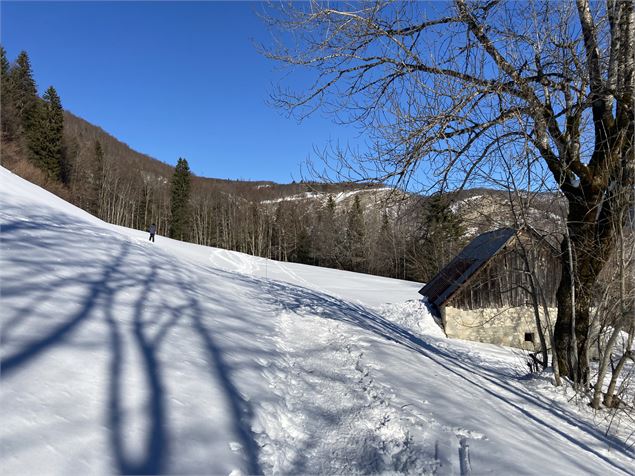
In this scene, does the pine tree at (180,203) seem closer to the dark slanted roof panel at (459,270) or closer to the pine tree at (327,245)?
the pine tree at (327,245)

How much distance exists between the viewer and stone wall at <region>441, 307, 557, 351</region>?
48.3ft

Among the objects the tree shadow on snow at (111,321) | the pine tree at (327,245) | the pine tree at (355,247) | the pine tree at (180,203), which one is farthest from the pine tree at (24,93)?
the tree shadow on snow at (111,321)

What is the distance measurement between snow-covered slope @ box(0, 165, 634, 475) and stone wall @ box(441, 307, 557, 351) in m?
9.99

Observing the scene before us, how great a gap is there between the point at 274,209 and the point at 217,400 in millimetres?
56317

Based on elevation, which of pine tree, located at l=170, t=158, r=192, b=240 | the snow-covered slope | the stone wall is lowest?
the stone wall

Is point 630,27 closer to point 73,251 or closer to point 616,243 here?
point 616,243

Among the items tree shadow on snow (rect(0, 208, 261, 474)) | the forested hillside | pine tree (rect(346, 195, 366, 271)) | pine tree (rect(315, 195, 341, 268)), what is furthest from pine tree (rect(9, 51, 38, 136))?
tree shadow on snow (rect(0, 208, 261, 474))

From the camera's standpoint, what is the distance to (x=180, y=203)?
58.0 meters

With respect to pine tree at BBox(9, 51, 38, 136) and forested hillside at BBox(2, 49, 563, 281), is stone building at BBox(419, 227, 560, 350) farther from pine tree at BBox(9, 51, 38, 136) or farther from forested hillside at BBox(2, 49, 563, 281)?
pine tree at BBox(9, 51, 38, 136)

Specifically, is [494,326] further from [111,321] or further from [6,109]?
[6,109]

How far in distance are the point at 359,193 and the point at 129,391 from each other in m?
4.05

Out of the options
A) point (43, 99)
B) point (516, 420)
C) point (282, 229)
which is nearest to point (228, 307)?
point (516, 420)

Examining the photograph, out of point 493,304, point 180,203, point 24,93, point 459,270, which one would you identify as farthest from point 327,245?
point 24,93

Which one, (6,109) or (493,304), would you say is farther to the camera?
(6,109)
